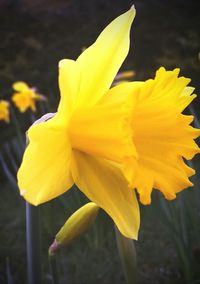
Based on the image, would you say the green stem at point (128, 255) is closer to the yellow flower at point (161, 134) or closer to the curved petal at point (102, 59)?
the yellow flower at point (161, 134)

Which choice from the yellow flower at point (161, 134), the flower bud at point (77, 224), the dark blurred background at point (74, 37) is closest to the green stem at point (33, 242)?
the flower bud at point (77, 224)

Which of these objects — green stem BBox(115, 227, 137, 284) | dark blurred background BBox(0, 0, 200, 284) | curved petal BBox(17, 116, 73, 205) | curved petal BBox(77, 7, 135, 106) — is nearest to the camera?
curved petal BBox(17, 116, 73, 205)

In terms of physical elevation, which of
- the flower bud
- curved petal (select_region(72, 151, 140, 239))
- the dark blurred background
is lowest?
the dark blurred background

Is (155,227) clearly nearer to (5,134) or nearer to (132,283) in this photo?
(132,283)

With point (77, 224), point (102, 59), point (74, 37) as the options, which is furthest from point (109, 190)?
point (74, 37)

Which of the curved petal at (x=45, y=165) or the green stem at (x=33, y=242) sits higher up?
the curved petal at (x=45, y=165)

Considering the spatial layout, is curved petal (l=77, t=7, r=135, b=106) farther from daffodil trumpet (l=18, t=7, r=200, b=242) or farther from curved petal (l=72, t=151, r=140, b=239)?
curved petal (l=72, t=151, r=140, b=239)

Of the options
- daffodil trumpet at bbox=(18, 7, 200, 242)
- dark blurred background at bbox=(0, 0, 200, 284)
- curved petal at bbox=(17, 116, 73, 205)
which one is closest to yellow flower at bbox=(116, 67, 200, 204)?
daffodil trumpet at bbox=(18, 7, 200, 242)
